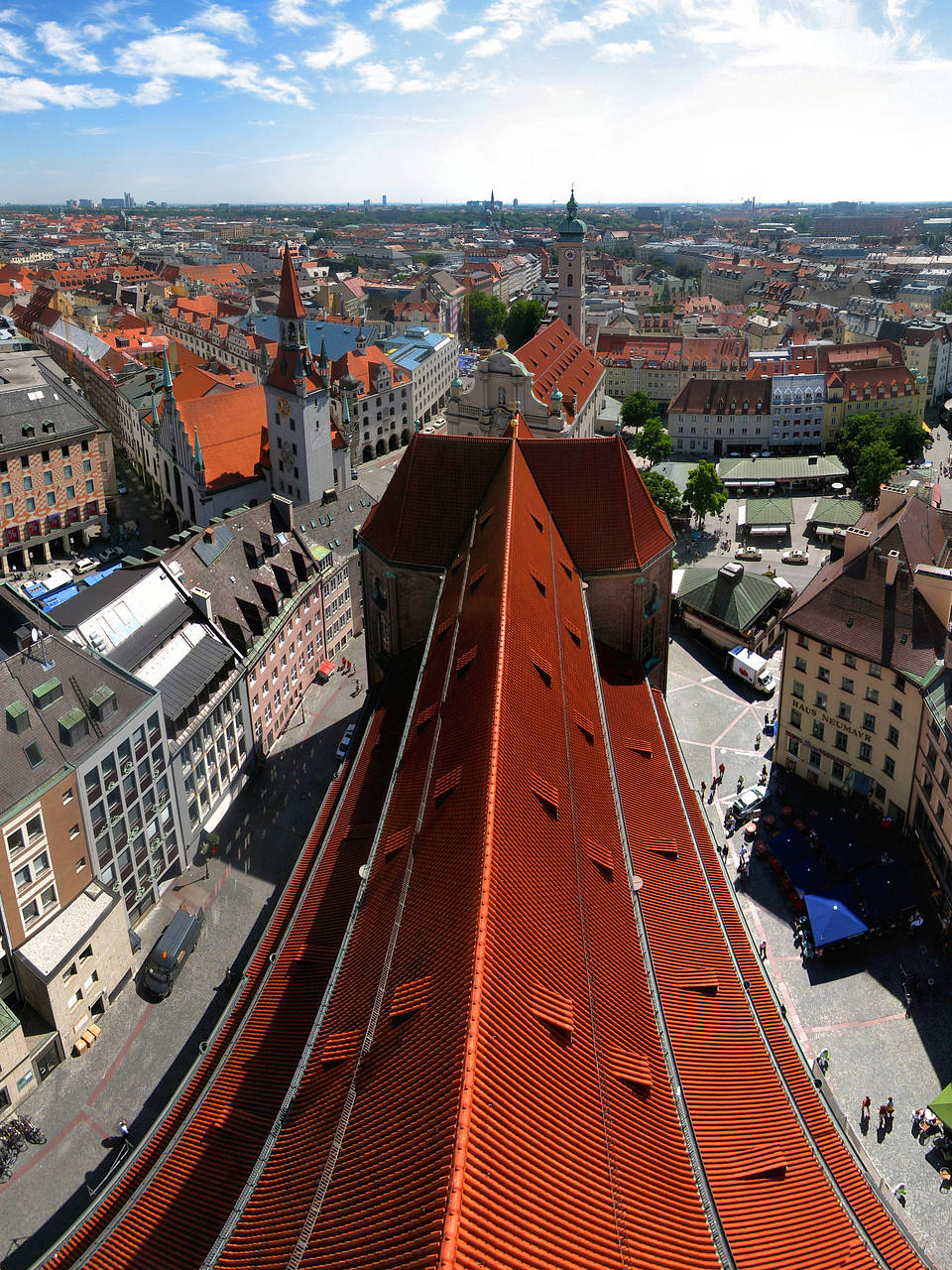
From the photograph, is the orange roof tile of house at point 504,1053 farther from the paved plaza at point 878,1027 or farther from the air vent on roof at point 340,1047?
the paved plaza at point 878,1027

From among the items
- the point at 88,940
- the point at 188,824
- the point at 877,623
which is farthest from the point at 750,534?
the point at 88,940

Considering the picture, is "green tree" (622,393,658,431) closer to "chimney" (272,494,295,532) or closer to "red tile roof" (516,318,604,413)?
"red tile roof" (516,318,604,413)

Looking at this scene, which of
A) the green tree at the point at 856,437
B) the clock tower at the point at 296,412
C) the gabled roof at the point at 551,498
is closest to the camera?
the gabled roof at the point at 551,498

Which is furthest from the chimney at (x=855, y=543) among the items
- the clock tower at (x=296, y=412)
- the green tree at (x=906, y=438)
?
the green tree at (x=906, y=438)

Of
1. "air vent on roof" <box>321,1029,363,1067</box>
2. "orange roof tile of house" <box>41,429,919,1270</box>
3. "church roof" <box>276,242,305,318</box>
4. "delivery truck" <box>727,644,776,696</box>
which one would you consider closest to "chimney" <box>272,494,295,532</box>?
"church roof" <box>276,242,305,318</box>

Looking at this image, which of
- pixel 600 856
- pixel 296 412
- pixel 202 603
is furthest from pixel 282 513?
pixel 600 856

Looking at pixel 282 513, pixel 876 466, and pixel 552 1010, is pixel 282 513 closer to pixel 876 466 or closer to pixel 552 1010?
pixel 552 1010
